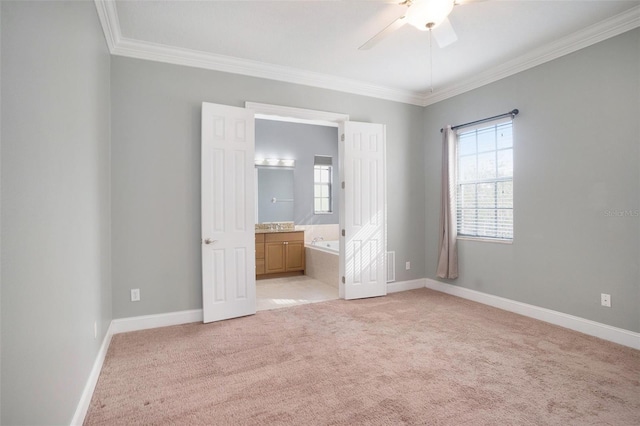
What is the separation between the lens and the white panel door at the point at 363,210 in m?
4.32

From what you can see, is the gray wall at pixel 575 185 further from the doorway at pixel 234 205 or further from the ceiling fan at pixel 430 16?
the doorway at pixel 234 205

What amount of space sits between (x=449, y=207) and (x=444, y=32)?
2411mm

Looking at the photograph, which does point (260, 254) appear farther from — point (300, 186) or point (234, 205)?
point (234, 205)

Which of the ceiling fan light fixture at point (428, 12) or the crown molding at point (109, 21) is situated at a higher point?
the crown molding at point (109, 21)

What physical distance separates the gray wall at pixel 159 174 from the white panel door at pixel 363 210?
120cm

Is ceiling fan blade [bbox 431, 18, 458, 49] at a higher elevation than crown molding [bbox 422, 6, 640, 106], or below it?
below

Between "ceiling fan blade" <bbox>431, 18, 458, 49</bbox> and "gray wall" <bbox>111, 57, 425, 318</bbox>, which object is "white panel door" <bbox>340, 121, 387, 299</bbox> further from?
"ceiling fan blade" <bbox>431, 18, 458, 49</bbox>

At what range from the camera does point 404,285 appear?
15.8 feet

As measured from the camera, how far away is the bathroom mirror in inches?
249

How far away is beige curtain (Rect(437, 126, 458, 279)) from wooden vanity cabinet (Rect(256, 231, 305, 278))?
2488 mm

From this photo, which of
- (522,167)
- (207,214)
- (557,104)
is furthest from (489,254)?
(207,214)

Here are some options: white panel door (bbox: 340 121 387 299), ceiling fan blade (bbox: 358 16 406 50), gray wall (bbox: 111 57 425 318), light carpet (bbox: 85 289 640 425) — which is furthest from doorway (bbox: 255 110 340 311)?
ceiling fan blade (bbox: 358 16 406 50)

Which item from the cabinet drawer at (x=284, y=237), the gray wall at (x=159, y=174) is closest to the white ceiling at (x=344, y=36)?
the gray wall at (x=159, y=174)

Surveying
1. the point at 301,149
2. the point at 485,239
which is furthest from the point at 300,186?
the point at 485,239
